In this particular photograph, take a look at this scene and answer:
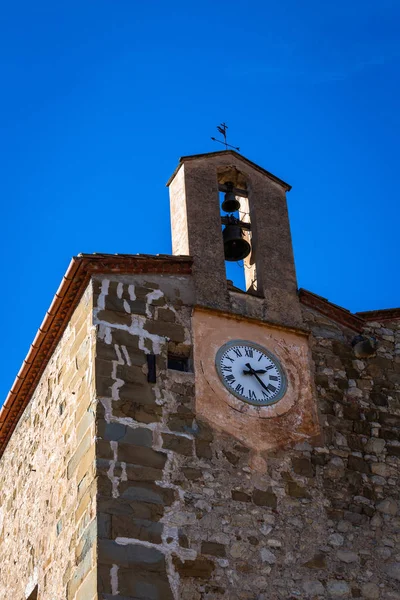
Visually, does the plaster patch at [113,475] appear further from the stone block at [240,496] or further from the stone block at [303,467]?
the stone block at [303,467]

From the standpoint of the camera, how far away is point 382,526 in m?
11.9

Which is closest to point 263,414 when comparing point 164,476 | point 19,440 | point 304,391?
point 304,391

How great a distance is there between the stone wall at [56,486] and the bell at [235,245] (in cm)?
219

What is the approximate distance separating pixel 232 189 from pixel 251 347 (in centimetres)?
250

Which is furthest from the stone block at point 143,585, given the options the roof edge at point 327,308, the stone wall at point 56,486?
the roof edge at point 327,308

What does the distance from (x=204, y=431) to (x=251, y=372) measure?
3.33 feet

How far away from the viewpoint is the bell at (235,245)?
1362 centimetres

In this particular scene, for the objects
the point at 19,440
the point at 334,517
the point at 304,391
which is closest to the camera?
the point at 334,517

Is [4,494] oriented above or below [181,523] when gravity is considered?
above

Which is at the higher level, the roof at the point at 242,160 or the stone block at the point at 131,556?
the roof at the point at 242,160

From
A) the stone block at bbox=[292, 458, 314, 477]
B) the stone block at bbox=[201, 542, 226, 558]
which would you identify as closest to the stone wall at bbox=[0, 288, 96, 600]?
the stone block at bbox=[201, 542, 226, 558]

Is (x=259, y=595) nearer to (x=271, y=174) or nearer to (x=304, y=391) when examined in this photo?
(x=304, y=391)

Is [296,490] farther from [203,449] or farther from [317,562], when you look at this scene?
[203,449]

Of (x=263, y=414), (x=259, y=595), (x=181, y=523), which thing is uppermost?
(x=263, y=414)
